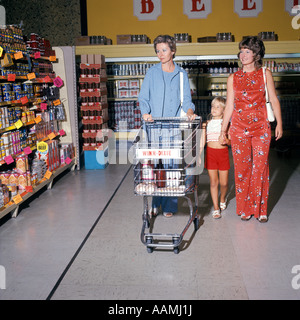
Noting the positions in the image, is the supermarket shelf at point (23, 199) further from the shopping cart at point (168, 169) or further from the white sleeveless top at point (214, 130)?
the white sleeveless top at point (214, 130)

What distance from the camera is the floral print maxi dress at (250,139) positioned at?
389 cm

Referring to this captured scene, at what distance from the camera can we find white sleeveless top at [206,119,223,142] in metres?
4.25

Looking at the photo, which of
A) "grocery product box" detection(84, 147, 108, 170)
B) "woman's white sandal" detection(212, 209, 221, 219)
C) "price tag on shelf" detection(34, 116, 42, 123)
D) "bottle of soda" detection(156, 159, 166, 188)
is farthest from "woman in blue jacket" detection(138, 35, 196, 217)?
"grocery product box" detection(84, 147, 108, 170)

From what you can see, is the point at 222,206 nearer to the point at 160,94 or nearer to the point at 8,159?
the point at 160,94

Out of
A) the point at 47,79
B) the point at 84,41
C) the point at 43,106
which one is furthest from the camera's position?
the point at 84,41

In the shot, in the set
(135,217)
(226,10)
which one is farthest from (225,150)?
(226,10)

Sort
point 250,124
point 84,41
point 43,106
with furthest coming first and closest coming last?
point 84,41
point 43,106
point 250,124

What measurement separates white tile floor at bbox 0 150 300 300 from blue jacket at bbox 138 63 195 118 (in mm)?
1170

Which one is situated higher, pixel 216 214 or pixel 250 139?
pixel 250 139

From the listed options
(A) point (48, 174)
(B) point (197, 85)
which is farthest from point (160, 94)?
(B) point (197, 85)

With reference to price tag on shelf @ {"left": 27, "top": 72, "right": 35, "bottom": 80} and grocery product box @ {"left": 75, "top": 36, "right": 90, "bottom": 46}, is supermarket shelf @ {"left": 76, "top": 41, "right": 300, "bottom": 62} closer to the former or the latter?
grocery product box @ {"left": 75, "top": 36, "right": 90, "bottom": 46}

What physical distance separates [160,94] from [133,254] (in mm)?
1573

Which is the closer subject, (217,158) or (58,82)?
(217,158)

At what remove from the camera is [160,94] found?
13.1 feet
